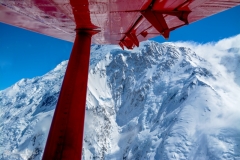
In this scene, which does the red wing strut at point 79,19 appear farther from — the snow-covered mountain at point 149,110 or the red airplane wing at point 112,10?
the snow-covered mountain at point 149,110

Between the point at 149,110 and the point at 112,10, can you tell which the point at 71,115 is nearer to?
the point at 112,10

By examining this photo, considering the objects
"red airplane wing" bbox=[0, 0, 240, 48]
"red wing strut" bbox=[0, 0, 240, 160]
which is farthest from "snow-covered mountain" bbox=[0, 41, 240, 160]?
"red wing strut" bbox=[0, 0, 240, 160]

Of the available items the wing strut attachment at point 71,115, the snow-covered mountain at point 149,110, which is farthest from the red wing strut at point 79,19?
the snow-covered mountain at point 149,110

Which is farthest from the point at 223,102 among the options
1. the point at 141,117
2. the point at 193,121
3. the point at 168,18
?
the point at 168,18

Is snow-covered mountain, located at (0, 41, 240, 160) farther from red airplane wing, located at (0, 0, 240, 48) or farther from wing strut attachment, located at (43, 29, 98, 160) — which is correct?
wing strut attachment, located at (43, 29, 98, 160)

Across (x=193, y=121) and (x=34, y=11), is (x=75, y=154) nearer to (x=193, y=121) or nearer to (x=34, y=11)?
(x=34, y=11)
